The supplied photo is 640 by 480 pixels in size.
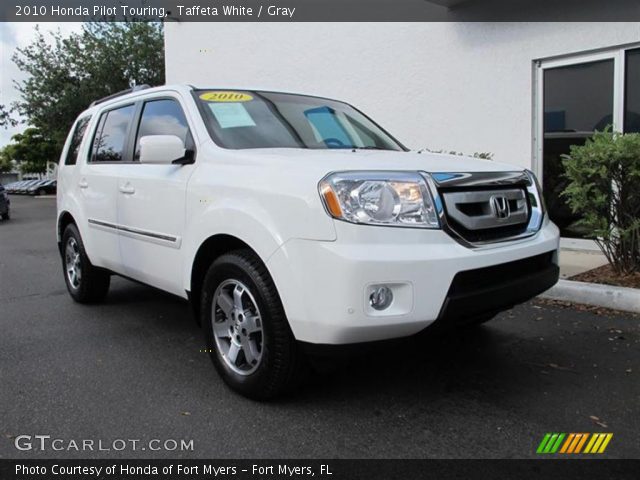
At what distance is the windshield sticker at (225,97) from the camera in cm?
399

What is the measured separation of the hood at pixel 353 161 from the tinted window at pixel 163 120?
708 millimetres

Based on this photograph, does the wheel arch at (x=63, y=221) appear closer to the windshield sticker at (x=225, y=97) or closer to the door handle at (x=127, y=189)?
the door handle at (x=127, y=189)

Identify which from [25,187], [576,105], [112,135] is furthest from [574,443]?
[25,187]

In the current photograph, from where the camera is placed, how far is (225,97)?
4035mm

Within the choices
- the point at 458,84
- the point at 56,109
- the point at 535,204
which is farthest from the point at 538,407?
the point at 56,109

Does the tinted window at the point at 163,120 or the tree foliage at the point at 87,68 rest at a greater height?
the tree foliage at the point at 87,68

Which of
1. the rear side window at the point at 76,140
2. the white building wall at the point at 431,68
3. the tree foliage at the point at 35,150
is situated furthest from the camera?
the tree foliage at the point at 35,150

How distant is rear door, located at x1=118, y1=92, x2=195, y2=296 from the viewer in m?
3.79

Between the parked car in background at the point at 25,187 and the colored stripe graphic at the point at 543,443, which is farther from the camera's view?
the parked car in background at the point at 25,187

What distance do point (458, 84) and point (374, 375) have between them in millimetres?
6259

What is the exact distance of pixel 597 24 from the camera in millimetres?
7199

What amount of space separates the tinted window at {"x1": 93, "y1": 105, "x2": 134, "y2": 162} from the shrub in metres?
3.98

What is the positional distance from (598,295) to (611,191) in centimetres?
98
